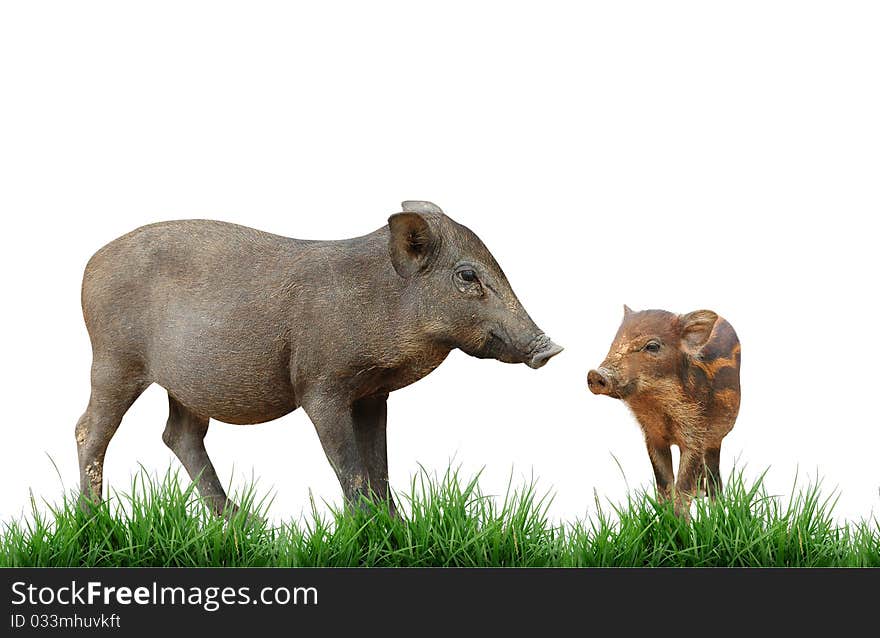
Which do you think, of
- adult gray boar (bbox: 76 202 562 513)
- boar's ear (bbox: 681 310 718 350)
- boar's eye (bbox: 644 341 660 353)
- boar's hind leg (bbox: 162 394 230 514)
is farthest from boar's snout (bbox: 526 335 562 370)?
boar's hind leg (bbox: 162 394 230 514)

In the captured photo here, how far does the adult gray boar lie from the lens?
4562 millimetres

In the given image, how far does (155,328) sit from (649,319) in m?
1.70

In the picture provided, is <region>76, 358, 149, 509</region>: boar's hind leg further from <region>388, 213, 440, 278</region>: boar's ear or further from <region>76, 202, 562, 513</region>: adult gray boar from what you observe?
<region>388, 213, 440, 278</region>: boar's ear

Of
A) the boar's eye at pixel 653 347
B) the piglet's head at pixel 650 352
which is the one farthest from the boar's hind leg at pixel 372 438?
the boar's eye at pixel 653 347

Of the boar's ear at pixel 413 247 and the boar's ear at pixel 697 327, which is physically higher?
the boar's ear at pixel 413 247

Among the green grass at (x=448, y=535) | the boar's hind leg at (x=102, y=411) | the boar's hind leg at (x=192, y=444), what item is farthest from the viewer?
the boar's hind leg at (x=192, y=444)

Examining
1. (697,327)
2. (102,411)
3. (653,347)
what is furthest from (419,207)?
(102,411)

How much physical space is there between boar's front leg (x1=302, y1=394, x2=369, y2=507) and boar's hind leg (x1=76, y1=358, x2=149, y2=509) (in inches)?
29.6

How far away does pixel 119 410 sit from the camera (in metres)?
4.94

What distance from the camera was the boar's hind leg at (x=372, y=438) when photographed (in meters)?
4.79

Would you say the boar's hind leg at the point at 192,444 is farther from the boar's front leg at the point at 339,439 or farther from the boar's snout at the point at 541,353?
the boar's snout at the point at 541,353

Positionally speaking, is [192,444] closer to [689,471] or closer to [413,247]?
[413,247]
